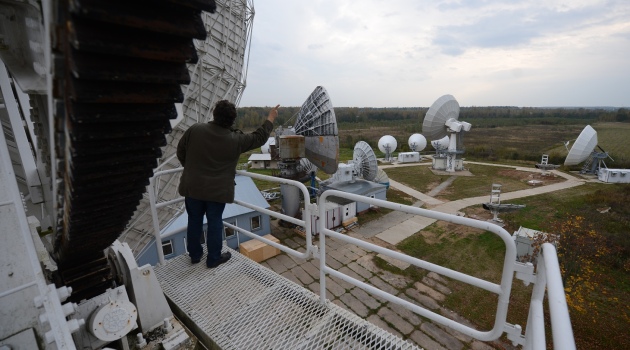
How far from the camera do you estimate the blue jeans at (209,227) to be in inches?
135

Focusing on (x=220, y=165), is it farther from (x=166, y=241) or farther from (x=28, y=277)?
(x=166, y=241)

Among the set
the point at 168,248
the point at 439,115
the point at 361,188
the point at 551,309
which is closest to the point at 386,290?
the point at 168,248

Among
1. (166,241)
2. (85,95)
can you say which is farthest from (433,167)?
(85,95)

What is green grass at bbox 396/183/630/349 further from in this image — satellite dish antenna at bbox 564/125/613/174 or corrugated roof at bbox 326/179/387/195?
satellite dish antenna at bbox 564/125/613/174

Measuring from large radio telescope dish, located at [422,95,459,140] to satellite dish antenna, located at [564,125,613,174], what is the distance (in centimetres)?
1089

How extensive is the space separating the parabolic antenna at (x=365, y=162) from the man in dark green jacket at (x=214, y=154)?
17243 mm

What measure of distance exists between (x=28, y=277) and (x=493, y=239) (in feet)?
54.1

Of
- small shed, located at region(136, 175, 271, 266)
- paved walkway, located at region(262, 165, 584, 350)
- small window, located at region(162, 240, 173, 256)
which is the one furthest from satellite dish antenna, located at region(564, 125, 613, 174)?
small window, located at region(162, 240, 173, 256)

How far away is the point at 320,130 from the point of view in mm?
11344

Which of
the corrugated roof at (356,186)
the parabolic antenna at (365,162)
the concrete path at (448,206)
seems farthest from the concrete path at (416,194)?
the parabolic antenna at (365,162)

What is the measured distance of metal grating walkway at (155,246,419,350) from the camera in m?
2.61

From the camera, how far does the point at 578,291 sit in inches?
406

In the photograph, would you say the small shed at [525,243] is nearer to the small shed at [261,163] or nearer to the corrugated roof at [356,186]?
the corrugated roof at [356,186]

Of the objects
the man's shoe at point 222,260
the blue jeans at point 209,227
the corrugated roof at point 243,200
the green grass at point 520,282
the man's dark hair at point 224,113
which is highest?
the man's dark hair at point 224,113
